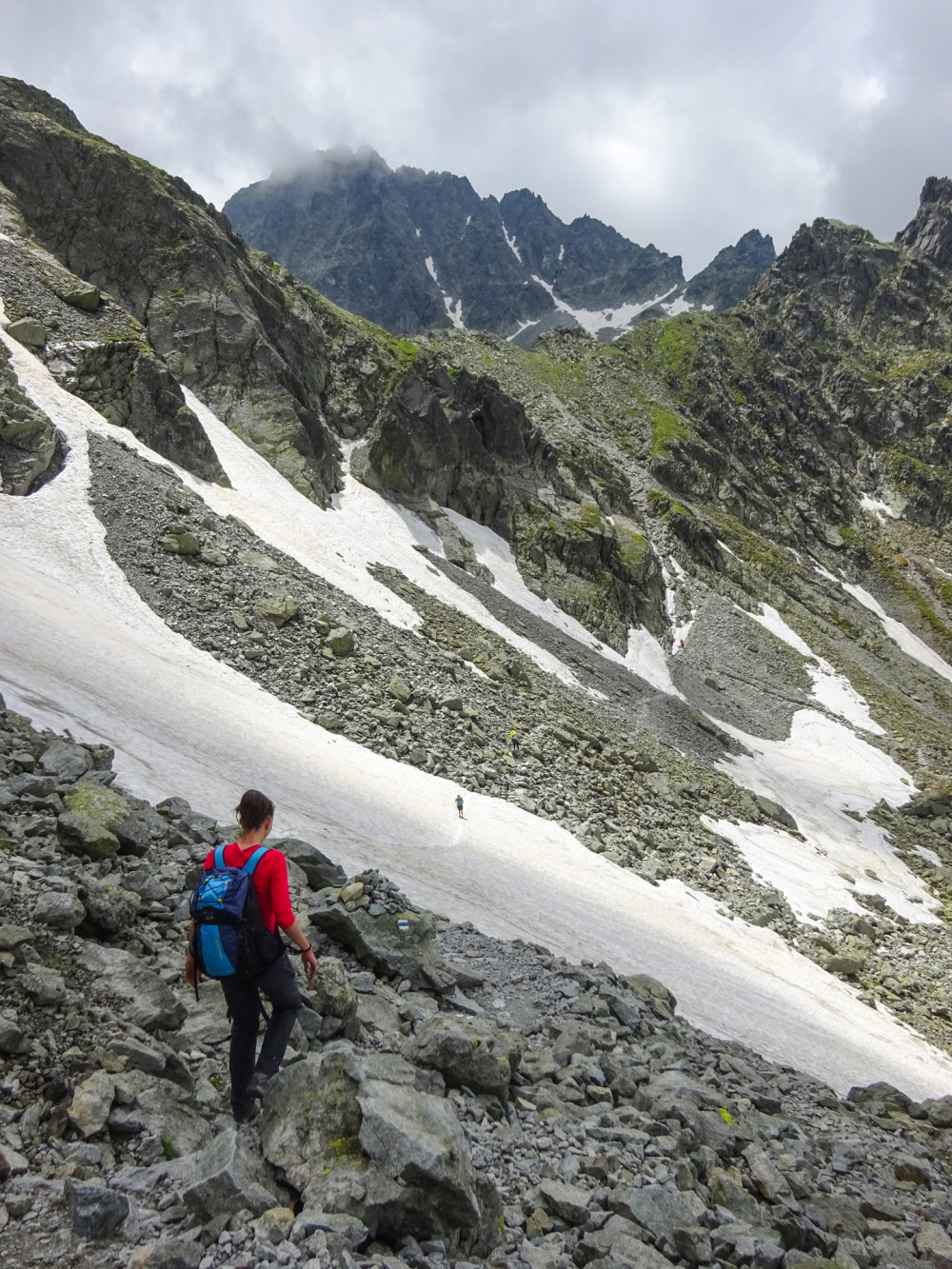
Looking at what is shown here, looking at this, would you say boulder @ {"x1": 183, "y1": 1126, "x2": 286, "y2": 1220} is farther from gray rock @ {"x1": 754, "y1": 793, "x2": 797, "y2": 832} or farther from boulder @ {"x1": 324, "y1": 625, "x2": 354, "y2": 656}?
gray rock @ {"x1": 754, "y1": 793, "x2": 797, "y2": 832}

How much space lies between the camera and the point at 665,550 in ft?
254

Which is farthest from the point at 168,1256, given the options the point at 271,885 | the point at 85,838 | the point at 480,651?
the point at 480,651

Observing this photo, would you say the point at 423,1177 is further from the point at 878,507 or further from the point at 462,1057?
the point at 878,507

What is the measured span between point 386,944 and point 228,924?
4.35 m

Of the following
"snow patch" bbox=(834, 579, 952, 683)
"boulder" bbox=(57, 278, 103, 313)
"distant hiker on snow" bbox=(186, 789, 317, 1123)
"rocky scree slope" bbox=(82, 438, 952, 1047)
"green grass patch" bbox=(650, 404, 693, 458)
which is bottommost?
"distant hiker on snow" bbox=(186, 789, 317, 1123)

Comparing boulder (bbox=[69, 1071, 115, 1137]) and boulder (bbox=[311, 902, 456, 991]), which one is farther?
boulder (bbox=[311, 902, 456, 991])

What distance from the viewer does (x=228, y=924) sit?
206 inches

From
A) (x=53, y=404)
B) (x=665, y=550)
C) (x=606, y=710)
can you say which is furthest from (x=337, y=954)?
(x=665, y=550)

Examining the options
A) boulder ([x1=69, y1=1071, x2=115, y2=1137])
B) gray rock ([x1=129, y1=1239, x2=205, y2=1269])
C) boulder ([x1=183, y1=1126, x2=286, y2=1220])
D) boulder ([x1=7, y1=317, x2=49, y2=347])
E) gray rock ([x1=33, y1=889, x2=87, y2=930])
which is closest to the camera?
gray rock ([x1=129, y1=1239, x2=205, y2=1269])

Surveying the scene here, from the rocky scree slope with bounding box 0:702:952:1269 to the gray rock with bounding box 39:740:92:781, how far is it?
0.18 feet

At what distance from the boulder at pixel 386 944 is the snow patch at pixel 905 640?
3738 inches

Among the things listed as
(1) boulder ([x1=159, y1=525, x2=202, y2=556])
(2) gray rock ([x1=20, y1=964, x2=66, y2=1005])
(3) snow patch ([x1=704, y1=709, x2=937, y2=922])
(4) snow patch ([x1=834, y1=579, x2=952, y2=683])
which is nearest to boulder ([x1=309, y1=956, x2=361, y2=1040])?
(2) gray rock ([x1=20, y1=964, x2=66, y2=1005])

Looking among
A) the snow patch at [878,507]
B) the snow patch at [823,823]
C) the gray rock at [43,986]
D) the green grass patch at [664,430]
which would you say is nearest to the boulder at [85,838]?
the gray rock at [43,986]

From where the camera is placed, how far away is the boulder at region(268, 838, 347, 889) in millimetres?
10586
